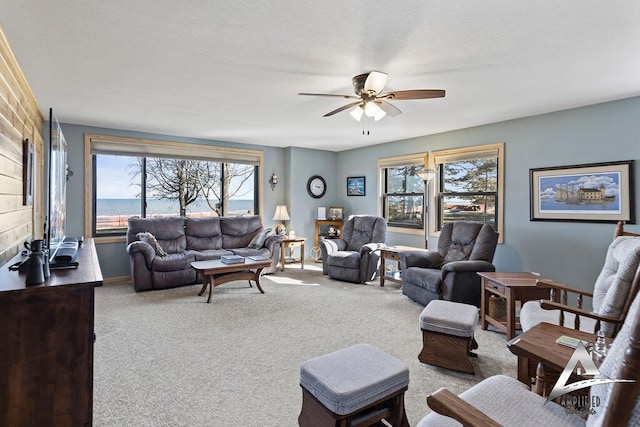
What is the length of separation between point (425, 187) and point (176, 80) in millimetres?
4134

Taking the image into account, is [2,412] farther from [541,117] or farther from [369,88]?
[541,117]

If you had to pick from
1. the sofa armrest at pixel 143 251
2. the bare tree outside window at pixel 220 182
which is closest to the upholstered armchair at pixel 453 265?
the sofa armrest at pixel 143 251

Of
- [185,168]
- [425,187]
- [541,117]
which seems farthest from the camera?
[185,168]

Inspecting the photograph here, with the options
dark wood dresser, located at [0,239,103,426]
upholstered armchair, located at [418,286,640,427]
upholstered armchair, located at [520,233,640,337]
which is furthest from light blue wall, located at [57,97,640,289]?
dark wood dresser, located at [0,239,103,426]

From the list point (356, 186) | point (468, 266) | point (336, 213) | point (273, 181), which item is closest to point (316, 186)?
point (336, 213)

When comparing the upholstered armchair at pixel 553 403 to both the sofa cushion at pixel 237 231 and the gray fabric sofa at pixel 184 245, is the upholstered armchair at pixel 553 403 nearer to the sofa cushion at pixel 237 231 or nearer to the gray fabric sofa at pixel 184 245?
the gray fabric sofa at pixel 184 245

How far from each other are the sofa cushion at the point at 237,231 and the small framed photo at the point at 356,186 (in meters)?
2.17

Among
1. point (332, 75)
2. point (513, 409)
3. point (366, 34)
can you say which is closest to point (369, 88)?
point (332, 75)

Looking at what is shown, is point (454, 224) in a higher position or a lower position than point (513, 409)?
higher

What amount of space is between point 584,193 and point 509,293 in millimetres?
1815

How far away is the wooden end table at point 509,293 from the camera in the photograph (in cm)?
310

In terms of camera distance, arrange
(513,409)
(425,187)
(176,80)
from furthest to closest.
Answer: (425,187) < (176,80) < (513,409)

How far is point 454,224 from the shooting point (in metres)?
4.80

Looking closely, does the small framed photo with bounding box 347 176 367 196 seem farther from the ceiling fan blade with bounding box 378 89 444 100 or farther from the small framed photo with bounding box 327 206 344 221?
the ceiling fan blade with bounding box 378 89 444 100
